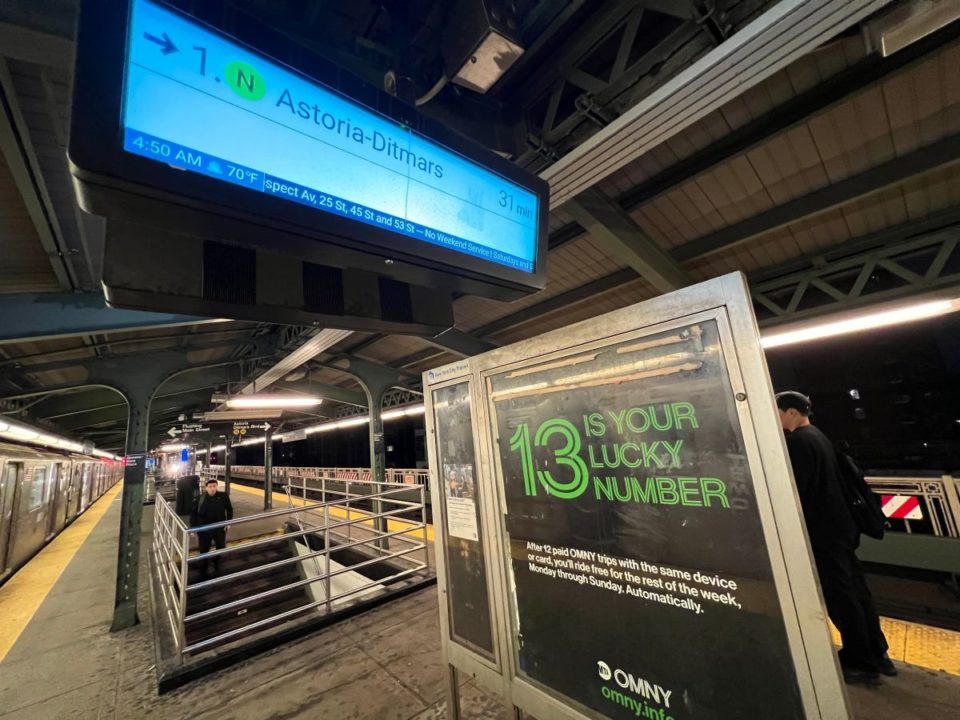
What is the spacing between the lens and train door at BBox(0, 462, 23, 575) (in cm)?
726

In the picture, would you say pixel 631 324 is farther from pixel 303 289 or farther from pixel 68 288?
pixel 68 288

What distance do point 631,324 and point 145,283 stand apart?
173 cm

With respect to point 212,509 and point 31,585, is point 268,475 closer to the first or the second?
point 212,509

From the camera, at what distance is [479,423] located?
2.18 meters

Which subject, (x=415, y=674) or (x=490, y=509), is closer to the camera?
(x=490, y=509)

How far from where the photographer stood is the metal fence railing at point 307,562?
12.5 ft

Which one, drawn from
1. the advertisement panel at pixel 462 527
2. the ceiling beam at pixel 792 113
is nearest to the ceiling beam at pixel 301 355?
the advertisement panel at pixel 462 527

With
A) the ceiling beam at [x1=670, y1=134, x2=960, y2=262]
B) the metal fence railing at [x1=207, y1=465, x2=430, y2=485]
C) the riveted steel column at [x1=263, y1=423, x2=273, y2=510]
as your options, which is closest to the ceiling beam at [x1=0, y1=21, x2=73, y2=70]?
the ceiling beam at [x1=670, y1=134, x2=960, y2=262]

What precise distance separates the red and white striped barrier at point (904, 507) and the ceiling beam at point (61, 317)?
27.0 feet

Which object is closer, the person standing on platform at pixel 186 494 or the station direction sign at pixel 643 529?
the station direction sign at pixel 643 529

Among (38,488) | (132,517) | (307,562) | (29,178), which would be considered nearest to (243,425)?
(38,488)

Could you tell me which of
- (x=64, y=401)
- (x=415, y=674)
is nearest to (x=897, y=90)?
(x=415, y=674)

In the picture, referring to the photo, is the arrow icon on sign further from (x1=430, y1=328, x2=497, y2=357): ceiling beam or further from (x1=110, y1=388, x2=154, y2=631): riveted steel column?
(x1=430, y1=328, x2=497, y2=357): ceiling beam

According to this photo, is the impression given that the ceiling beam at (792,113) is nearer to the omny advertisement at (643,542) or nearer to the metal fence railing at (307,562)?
the omny advertisement at (643,542)
